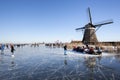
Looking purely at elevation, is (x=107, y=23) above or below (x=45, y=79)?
above

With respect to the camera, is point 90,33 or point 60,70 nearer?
point 60,70

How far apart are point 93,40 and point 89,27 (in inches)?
163

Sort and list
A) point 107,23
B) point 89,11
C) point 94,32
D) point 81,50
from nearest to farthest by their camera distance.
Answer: point 81,50 → point 107,23 → point 94,32 → point 89,11

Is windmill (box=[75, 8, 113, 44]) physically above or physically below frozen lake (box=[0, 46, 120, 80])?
above

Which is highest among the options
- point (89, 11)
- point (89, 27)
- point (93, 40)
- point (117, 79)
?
point (89, 11)

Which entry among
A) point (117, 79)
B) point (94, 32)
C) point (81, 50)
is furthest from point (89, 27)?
point (117, 79)

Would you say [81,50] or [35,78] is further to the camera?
[81,50]

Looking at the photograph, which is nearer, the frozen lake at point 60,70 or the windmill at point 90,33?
the frozen lake at point 60,70

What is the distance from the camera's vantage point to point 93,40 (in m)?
49.8

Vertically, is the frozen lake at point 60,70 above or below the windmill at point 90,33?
below

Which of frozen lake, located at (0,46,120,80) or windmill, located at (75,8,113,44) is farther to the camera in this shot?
windmill, located at (75,8,113,44)

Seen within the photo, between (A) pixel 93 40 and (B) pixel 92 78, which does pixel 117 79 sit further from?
(A) pixel 93 40

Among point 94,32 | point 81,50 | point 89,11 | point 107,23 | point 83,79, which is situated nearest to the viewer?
point 83,79

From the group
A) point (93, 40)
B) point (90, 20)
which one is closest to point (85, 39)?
point (93, 40)
